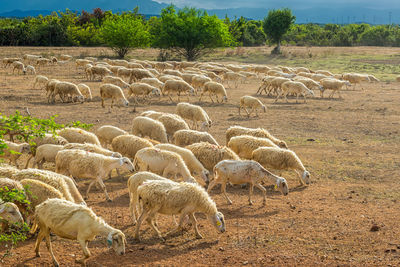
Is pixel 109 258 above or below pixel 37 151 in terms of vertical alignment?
below

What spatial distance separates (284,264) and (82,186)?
5.64m

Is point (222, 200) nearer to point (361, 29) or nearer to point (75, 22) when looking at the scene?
point (75, 22)

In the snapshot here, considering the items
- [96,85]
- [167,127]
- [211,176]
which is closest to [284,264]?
[211,176]

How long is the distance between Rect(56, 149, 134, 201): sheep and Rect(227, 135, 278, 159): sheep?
142 inches

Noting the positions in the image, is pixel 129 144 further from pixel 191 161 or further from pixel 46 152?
pixel 46 152

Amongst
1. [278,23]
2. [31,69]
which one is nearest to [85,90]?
[31,69]

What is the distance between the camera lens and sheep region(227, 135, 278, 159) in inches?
473

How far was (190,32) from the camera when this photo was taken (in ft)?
156

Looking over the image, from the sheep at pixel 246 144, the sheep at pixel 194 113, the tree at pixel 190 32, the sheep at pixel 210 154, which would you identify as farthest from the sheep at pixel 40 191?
the tree at pixel 190 32

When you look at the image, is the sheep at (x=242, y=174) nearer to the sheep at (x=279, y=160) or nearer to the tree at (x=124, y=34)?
the sheep at (x=279, y=160)

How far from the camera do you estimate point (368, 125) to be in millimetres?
18094

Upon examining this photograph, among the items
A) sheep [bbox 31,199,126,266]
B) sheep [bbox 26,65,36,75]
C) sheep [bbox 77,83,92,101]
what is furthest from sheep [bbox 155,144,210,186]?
sheep [bbox 26,65,36,75]

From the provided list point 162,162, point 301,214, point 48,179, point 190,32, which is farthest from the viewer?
point 190,32

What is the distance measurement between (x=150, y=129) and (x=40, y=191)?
20.3ft
